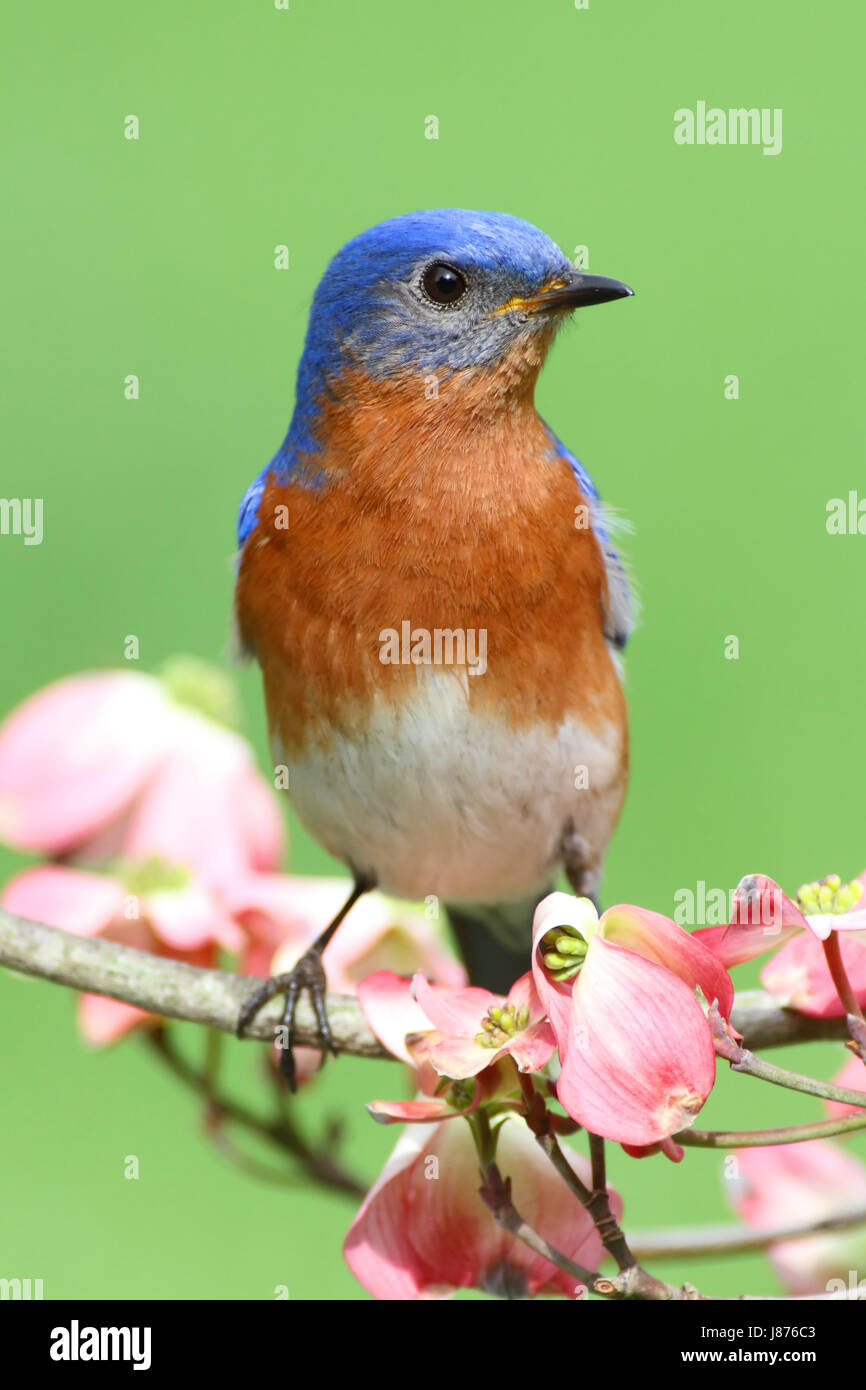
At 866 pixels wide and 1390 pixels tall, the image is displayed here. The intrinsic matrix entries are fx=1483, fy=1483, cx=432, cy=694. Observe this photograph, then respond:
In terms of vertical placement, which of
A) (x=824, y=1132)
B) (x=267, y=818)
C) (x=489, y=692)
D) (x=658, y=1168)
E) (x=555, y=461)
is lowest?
(x=658, y=1168)

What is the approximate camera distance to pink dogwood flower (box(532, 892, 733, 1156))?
1.43 metres

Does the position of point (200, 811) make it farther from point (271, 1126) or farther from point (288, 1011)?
point (271, 1126)

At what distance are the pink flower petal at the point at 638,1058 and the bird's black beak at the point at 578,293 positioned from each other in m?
1.75

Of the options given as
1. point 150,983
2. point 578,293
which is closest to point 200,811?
point 150,983

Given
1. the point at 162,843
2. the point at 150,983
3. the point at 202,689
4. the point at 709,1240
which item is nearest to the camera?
the point at 709,1240

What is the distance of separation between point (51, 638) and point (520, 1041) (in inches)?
187

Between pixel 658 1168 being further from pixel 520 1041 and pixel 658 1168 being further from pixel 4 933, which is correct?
pixel 520 1041

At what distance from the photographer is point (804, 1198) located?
2379 millimetres

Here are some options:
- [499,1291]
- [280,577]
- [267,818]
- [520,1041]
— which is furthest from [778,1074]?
[280,577]

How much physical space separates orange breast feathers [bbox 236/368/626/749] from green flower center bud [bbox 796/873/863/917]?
1.41m

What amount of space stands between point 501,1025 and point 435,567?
1.45 m

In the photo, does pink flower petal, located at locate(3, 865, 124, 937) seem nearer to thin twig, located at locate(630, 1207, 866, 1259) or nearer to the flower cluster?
the flower cluster

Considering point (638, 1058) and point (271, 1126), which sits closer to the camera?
point (638, 1058)

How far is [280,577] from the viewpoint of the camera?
314 centimetres
